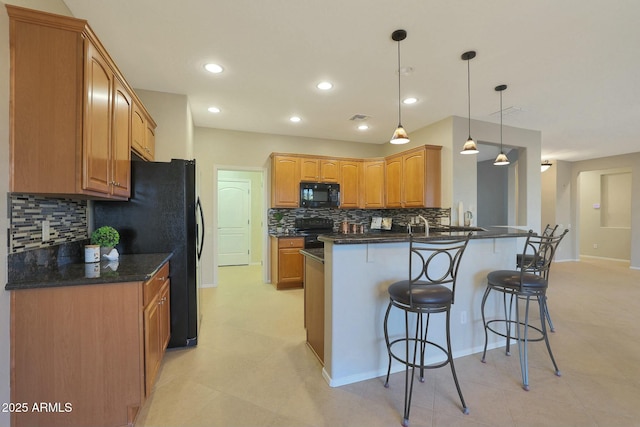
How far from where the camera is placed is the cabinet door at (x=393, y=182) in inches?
192

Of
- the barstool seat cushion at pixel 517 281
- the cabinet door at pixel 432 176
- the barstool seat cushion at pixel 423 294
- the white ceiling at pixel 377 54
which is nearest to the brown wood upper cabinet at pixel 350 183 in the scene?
the white ceiling at pixel 377 54

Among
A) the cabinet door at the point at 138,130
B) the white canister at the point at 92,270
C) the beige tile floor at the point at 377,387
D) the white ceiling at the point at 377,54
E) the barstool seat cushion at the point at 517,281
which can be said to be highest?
the white ceiling at the point at 377,54

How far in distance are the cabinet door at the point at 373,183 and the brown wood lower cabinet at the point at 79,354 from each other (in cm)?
430

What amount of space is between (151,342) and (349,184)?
415 cm

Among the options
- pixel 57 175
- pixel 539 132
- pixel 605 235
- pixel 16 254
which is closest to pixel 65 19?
pixel 57 175

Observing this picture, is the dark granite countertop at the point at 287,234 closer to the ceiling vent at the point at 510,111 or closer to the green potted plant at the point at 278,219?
the green potted plant at the point at 278,219

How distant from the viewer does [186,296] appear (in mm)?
2590

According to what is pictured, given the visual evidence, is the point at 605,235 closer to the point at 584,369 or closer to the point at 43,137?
the point at 584,369

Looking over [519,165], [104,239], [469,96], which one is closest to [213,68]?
[104,239]

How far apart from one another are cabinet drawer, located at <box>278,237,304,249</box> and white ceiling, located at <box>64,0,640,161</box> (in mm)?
1997

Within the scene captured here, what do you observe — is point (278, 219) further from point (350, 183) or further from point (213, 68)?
point (213, 68)

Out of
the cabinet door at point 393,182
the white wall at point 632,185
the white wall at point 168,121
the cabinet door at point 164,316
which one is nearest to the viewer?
the cabinet door at point 164,316

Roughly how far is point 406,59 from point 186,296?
10.0 feet

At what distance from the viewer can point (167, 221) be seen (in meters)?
2.56
